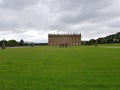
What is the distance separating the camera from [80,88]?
7613mm

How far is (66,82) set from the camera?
28.5 ft

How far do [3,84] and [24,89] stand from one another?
132 centimetres

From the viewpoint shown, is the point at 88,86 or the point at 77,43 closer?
the point at 88,86

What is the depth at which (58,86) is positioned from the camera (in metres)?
7.94

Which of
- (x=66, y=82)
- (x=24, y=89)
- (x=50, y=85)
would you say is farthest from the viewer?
(x=66, y=82)

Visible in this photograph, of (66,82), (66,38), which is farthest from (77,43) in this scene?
(66,82)

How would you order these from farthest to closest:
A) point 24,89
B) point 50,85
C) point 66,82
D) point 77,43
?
point 77,43 < point 66,82 < point 50,85 < point 24,89

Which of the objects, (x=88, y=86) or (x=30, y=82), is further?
(x=30, y=82)

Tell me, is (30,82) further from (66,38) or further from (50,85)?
(66,38)

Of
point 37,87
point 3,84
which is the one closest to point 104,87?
point 37,87

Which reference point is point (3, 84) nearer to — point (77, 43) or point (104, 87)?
point (104, 87)

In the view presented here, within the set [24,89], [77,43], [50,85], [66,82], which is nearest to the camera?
[24,89]

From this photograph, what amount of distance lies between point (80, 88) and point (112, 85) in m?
1.29

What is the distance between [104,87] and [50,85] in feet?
6.51
